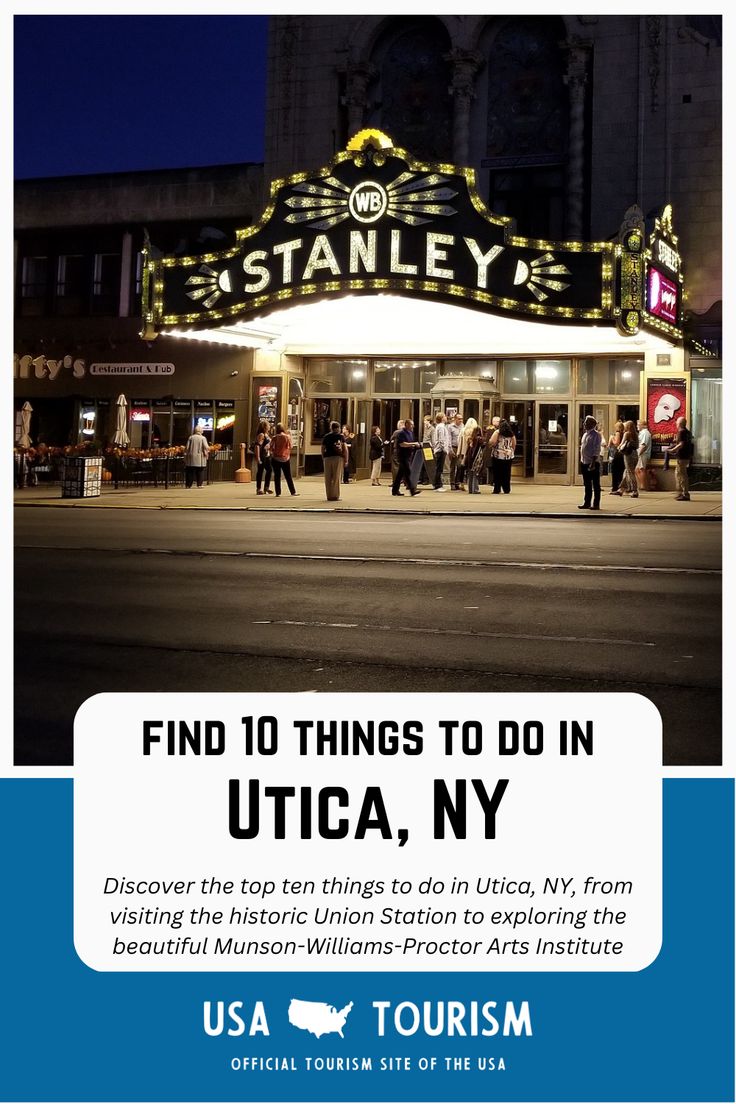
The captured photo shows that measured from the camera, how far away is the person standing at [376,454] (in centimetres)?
3633

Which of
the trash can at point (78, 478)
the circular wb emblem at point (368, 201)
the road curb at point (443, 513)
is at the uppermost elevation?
the circular wb emblem at point (368, 201)

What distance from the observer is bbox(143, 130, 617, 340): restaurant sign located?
27.6 metres

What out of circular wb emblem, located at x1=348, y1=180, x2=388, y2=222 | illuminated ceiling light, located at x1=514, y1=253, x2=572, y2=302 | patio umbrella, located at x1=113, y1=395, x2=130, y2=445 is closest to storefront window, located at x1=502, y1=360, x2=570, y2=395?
illuminated ceiling light, located at x1=514, y1=253, x2=572, y2=302

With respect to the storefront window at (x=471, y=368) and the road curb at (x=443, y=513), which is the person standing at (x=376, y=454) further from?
the road curb at (x=443, y=513)

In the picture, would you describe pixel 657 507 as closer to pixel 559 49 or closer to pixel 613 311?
pixel 613 311

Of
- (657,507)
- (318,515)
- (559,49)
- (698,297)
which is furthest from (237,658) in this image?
(559,49)

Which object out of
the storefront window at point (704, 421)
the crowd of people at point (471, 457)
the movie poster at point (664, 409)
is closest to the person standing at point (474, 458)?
the crowd of people at point (471, 457)

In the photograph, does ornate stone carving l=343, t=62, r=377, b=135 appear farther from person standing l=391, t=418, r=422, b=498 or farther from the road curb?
the road curb

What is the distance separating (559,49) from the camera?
119 feet

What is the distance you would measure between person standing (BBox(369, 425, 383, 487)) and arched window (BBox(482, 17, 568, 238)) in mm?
7669

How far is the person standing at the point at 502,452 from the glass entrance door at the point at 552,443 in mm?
6042

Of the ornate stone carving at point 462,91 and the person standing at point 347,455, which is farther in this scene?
the ornate stone carving at point 462,91

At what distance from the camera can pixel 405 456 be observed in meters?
28.7

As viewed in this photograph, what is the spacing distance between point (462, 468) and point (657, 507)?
7374mm
